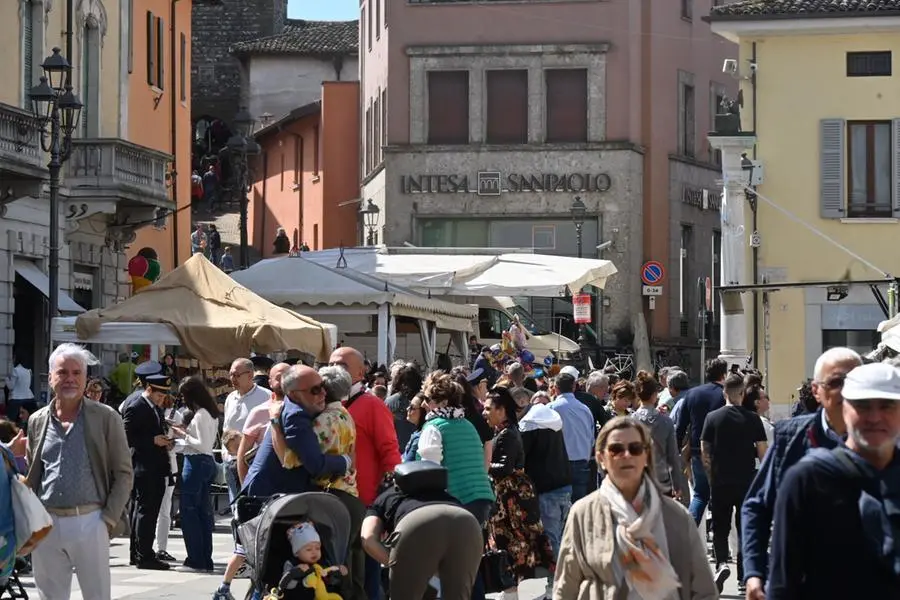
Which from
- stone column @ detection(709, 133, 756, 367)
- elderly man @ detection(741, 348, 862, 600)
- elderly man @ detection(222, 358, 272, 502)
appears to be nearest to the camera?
elderly man @ detection(741, 348, 862, 600)

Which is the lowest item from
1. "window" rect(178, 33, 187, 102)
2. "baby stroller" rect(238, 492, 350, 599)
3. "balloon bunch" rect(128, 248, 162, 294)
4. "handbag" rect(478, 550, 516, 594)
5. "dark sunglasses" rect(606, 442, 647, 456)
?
"handbag" rect(478, 550, 516, 594)

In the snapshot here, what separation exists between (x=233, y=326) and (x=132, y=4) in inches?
692

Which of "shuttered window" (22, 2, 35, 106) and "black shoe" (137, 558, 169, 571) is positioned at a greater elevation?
"shuttered window" (22, 2, 35, 106)

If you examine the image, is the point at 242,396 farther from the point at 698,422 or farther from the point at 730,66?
the point at 730,66

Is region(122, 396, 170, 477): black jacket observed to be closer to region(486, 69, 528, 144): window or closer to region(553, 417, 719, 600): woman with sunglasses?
region(553, 417, 719, 600): woman with sunglasses

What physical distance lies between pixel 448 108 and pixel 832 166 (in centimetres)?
1461

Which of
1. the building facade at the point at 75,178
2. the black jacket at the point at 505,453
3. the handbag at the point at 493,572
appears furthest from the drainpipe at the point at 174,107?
the handbag at the point at 493,572

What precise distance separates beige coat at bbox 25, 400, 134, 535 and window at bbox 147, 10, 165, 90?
29.8 meters

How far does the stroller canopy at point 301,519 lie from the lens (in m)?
11.2

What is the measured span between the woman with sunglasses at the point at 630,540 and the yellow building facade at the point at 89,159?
2194 cm

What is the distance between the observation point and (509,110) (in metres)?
50.2

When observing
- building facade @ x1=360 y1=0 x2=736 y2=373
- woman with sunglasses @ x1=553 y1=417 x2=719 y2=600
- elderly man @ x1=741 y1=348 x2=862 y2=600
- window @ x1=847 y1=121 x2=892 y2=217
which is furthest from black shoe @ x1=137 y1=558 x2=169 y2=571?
building facade @ x1=360 y1=0 x2=736 y2=373

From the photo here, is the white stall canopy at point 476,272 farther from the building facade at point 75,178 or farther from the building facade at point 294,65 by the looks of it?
the building facade at point 294,65

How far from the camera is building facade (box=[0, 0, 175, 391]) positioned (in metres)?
31.9
